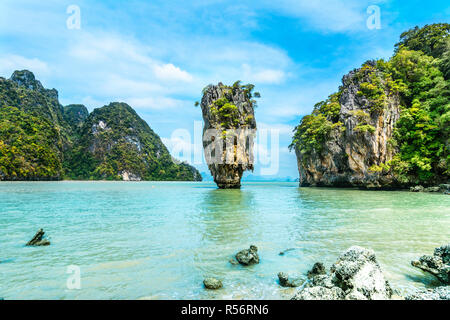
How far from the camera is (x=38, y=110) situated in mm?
79188

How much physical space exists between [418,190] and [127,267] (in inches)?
1077

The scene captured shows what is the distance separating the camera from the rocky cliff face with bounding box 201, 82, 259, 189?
95.1 feet

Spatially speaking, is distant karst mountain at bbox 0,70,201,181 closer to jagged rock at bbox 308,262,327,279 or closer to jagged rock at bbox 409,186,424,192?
jagged rock at bbox 308,262,327,279

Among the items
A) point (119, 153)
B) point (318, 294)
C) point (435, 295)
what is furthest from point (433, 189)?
point (119, 153)

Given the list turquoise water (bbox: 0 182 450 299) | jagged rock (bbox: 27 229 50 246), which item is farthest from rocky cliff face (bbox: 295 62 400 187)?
jagged rock (bbox: 27 229 50 246)

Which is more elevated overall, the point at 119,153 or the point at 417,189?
the point at 119,153

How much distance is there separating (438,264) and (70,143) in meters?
115

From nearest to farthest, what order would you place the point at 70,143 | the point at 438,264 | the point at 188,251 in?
1. the point at 438,264
2. the point at 188,251
3. the point at 70,143

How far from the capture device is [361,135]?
2589 cm

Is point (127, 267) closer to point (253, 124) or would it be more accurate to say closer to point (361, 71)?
point (253, 124)

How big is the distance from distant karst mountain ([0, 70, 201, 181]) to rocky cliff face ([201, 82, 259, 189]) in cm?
4817

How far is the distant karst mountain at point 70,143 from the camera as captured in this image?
51750 millimetres

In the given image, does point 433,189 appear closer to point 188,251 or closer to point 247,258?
point 247,258
